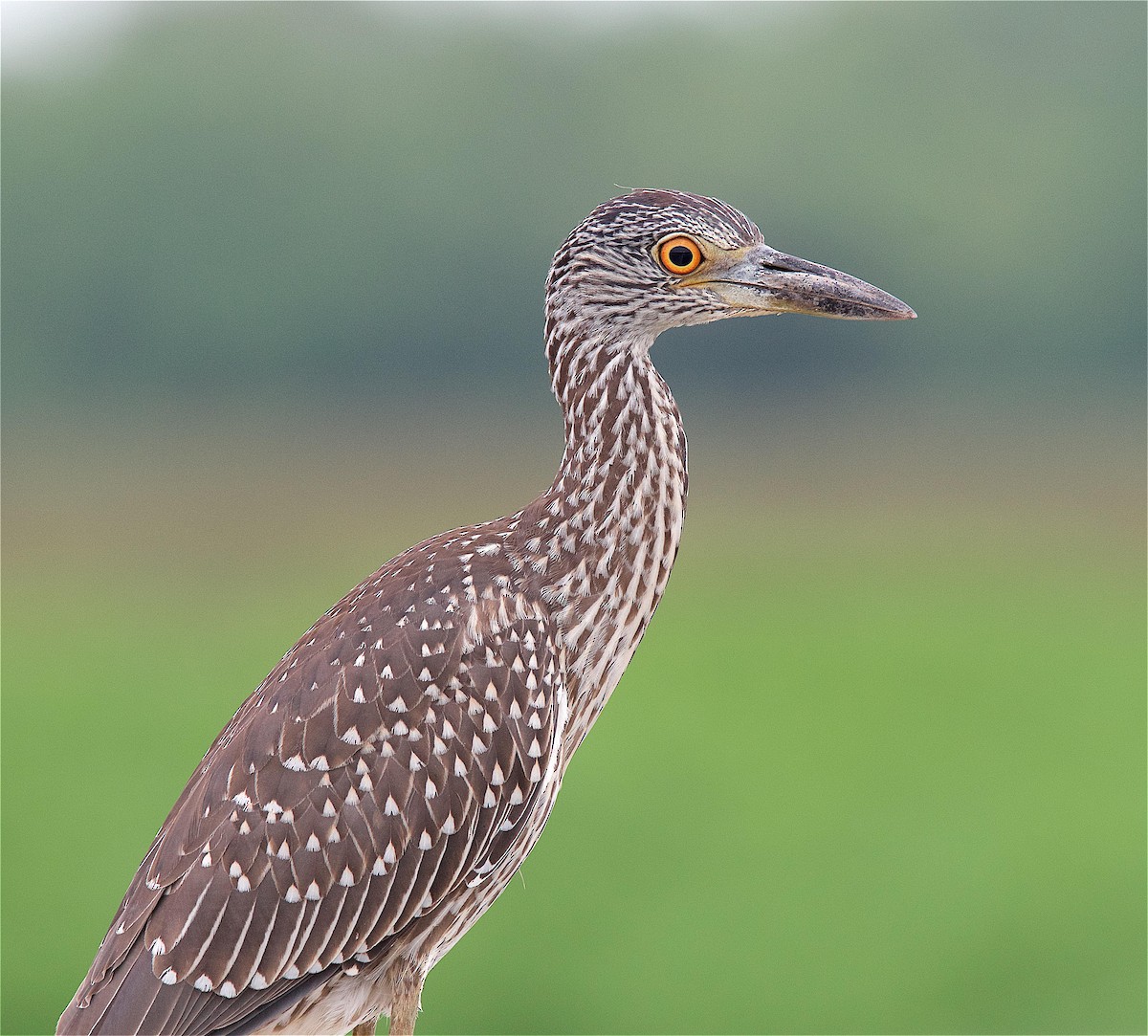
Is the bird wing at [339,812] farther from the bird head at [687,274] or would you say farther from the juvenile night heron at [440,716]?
the bird head at [687,274]

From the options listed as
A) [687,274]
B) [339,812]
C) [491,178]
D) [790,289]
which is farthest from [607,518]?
[491,178]

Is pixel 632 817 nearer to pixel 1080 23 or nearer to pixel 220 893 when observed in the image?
pixel 220 893

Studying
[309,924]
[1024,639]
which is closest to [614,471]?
[309,924]

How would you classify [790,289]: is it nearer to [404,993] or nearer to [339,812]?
[339,812]

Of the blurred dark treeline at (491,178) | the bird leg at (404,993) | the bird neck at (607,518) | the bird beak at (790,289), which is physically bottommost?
the bird leg at (404,993)

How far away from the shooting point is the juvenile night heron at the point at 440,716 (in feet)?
12.0

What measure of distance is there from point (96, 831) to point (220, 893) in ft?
49.4

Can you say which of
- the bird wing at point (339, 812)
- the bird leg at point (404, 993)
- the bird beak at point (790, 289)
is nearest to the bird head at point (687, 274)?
the bird beak at point (790, 289)

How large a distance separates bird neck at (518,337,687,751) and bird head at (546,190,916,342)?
0.15m

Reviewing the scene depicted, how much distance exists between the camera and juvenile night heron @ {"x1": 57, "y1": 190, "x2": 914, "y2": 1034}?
3664 mm

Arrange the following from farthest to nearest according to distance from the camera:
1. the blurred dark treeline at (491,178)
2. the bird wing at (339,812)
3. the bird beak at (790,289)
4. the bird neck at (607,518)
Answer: the blurred dark treeline at (491,178)
the bird neck at (607,518)
the bird beak at (790,289)
the bird wing at (339,812)

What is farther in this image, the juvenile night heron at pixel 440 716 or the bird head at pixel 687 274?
the bird head at pixel 687 274

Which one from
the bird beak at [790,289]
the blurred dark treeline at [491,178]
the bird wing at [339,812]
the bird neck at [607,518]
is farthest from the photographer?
the blurred dark treeline at [491,178]

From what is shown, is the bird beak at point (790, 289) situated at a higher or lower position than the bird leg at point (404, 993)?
higher
